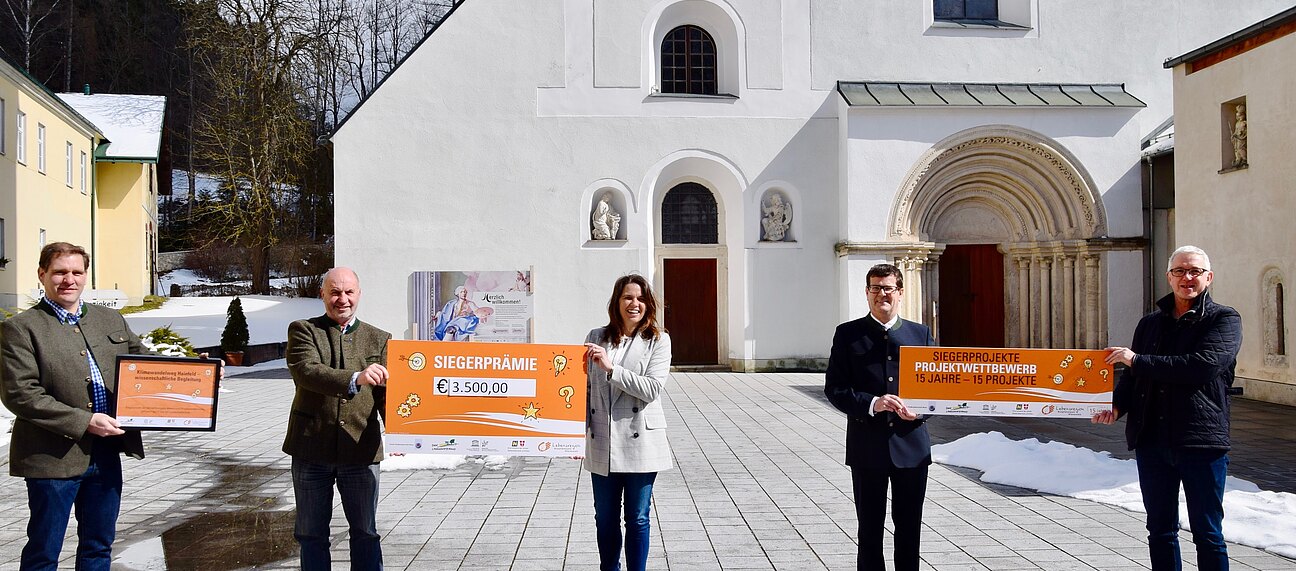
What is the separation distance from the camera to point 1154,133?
66.4 ft

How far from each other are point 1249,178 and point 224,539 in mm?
14139

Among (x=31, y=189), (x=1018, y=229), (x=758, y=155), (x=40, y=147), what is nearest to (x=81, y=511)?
(x=758, y=155)

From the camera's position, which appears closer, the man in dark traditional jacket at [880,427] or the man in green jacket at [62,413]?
the man in green jacket at [62,413]

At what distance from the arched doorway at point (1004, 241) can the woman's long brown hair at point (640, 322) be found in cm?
1529

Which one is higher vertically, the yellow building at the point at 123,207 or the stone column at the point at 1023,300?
the yellow building at the point at 123,207

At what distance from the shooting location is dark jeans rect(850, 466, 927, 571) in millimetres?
4594

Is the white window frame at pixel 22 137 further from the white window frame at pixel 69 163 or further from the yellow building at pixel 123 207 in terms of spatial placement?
the yellow building at pixel 123 207

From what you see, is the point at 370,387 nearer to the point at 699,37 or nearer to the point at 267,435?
the point at 267,435

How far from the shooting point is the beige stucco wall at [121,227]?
33250mm

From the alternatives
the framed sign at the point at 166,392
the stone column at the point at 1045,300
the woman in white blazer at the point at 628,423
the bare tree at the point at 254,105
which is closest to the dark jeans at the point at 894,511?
the woman in white blazer at the point at 628,423

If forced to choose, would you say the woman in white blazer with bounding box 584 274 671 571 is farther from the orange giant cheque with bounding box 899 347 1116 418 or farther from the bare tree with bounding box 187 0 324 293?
the bare tree with bounding box 187 0 324 293

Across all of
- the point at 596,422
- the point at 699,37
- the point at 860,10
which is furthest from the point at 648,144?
the point at 596,422

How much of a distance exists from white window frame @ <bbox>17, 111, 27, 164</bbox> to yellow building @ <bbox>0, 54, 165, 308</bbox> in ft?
0.08

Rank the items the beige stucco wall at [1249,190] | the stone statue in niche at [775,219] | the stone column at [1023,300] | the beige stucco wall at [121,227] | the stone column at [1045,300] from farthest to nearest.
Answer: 1. the beige stucco wall at [121,227]
2. the stone column at [1023,300]
3. the stone column at [1045,300]
4. the stone statue in niche at [775,219]
5. the beige stucco wall at [1249,190]
